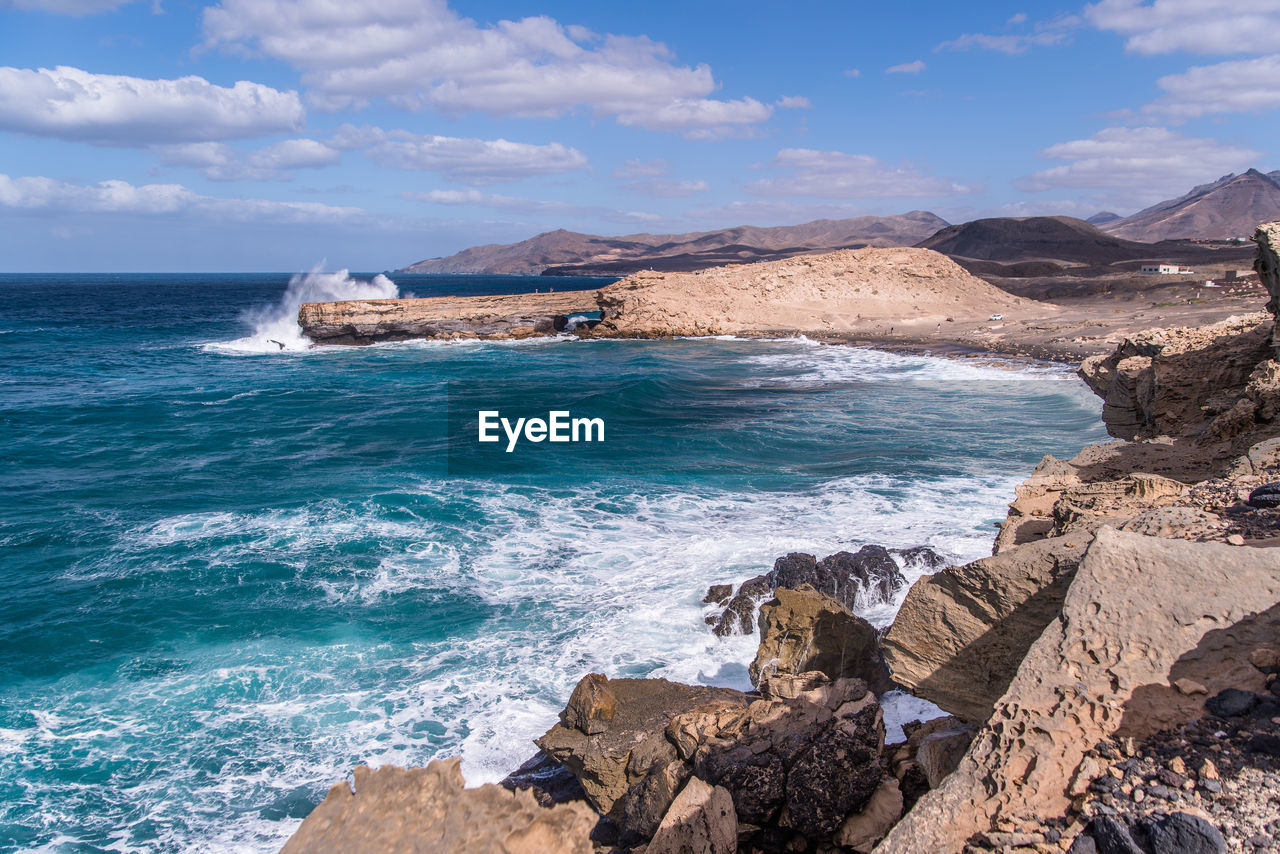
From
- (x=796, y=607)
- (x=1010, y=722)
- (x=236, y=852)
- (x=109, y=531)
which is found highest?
(x=1010, y=722)

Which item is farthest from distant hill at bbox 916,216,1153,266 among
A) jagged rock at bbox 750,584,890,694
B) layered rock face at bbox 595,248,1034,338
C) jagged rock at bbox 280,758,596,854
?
jagged rock at bbox 280,758,596,854

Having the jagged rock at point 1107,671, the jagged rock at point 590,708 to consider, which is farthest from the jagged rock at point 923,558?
the jagged rock at point 1107,671

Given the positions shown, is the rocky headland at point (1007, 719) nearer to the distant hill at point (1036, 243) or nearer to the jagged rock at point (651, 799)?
the jagged rock at point (651, 799)

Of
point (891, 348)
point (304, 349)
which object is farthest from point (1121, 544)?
point (304, 349)

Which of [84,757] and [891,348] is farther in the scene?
[891,348]

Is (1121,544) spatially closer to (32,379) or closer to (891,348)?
(891,348)
